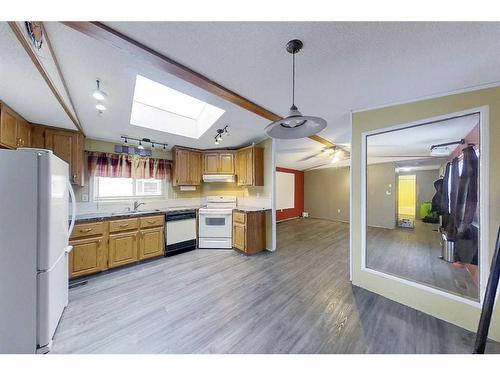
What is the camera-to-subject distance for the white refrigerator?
1277mm

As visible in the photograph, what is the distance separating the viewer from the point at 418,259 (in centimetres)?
264

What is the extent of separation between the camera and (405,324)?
1.65 m

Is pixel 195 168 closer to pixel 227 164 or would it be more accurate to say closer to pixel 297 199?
pixel 227 164

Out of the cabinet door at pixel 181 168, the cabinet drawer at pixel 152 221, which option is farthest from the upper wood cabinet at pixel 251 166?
the cabinet drawer at pixel 152 221

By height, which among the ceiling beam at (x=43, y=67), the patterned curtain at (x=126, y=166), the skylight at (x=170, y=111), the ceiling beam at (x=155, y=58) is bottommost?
the patterned curtain at (x=126, y=166)

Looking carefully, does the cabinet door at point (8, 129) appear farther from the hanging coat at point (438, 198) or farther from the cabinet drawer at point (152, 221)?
the hanging coat at point (438, 198)

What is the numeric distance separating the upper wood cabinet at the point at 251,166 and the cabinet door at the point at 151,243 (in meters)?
1.86

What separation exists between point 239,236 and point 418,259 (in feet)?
9.32

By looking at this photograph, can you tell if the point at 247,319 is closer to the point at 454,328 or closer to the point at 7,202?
the point at 454,328

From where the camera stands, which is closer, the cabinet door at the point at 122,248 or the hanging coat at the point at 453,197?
the hanging coat at the point at 453,197

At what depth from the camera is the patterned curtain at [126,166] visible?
311cm

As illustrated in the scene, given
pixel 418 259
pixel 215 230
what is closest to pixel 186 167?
pixel 215 230

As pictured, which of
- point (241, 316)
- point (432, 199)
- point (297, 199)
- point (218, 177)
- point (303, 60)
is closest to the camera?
point (303, 60)

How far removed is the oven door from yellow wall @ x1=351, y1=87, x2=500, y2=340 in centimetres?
227
